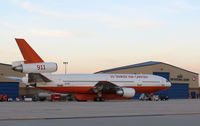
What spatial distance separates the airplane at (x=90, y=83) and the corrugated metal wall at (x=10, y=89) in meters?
23.0

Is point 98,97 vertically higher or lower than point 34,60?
lower

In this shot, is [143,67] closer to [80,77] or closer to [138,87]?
[138,87]

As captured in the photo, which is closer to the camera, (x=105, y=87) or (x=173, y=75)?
(x=105, y=87)

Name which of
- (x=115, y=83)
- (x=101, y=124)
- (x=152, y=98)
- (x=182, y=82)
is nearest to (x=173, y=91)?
(x=182, y=82)

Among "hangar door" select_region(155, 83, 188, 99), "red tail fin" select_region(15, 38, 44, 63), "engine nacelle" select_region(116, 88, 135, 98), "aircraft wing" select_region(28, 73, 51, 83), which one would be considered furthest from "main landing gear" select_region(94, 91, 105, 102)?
"hangar door" select_region(155, 83, 188, 99)

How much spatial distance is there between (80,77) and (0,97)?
1606cm

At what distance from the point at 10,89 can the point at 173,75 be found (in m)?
38.5

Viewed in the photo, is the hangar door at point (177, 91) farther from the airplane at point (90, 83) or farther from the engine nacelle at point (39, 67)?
the engine nacelle at point (39, 67)

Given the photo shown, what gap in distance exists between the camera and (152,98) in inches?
2504

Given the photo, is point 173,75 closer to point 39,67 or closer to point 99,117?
point 39,67

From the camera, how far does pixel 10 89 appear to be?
252 feet

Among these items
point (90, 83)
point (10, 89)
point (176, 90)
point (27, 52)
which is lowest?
point (176, 90)

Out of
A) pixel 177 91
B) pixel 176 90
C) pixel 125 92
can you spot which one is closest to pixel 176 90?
pixel 176 90

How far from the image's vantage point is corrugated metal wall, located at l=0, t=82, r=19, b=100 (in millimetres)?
75438
